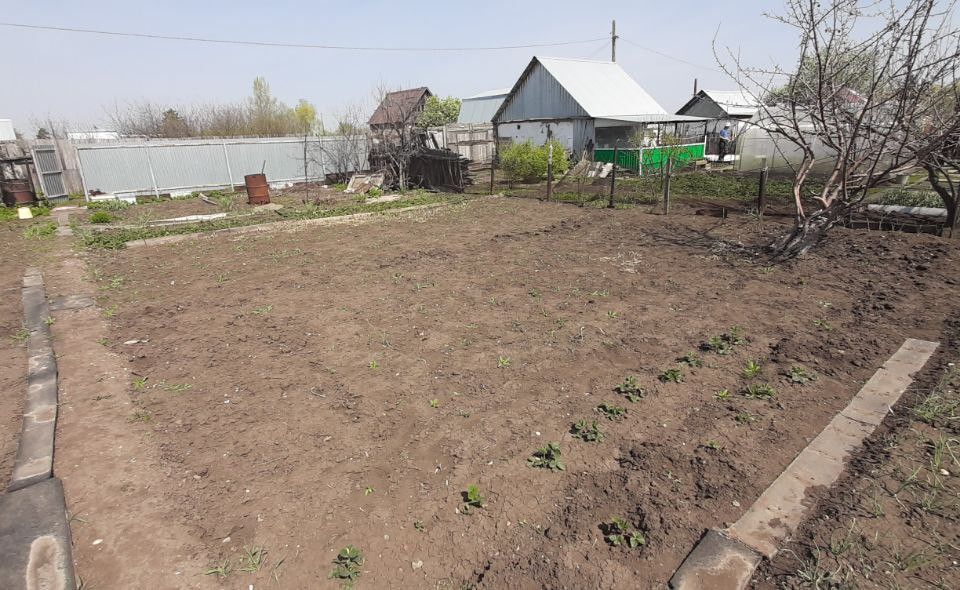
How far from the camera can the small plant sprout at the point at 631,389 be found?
3662mm

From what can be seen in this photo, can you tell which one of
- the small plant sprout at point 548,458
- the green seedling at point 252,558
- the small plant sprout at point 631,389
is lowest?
the green seedling at point 252,558

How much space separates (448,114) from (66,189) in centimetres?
2729

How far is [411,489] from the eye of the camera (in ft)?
9.36

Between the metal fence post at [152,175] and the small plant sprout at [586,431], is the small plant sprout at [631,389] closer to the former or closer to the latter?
the small plant sprout at [586,431]

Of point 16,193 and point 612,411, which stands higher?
point 16,193

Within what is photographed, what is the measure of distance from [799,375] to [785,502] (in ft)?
5.22

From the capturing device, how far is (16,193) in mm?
13477

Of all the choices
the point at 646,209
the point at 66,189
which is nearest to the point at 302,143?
the point at 66,189

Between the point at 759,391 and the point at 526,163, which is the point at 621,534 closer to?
the point at 759,391

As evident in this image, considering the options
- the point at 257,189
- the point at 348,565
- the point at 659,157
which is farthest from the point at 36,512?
the point at 659,157

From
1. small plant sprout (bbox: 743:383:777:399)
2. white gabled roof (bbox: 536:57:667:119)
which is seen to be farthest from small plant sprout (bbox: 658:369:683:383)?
white gabled roof (bbox: 536:57:667:119)

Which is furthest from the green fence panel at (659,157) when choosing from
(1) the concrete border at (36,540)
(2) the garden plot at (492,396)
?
(1) the concrete border at (36,540)

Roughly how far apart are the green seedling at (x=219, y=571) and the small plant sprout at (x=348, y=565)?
0.51 m

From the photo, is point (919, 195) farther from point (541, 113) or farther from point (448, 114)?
point (448, 114)
